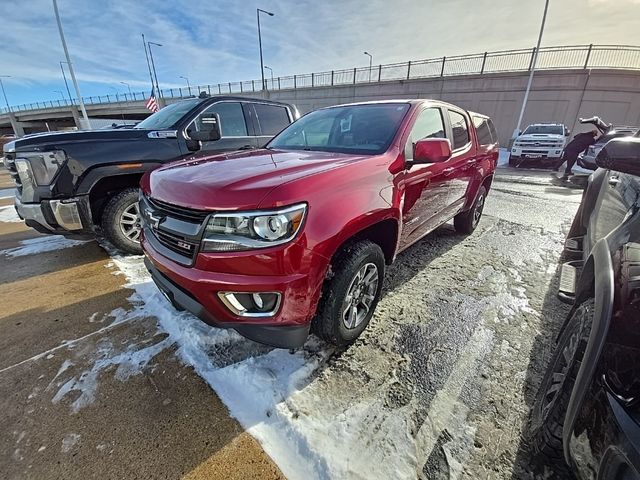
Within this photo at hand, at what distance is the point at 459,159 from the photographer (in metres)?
3.61

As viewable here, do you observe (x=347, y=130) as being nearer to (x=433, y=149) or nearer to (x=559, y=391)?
(x=433, y=149)

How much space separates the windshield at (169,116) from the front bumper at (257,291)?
10.1ft

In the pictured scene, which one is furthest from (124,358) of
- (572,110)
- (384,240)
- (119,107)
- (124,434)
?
(119,107)

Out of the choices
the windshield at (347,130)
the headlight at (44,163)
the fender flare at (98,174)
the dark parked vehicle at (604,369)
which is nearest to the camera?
the dark parked vehicle at (604,369)

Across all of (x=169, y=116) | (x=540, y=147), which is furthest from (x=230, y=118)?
(x=540, y=147)

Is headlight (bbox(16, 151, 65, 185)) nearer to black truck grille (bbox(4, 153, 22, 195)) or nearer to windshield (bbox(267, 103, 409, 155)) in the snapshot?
black truck grille (bbox(4, 153, 22, 195))

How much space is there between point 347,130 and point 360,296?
155cm

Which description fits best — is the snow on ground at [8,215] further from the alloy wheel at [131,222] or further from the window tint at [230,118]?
the window tint at [230,118]

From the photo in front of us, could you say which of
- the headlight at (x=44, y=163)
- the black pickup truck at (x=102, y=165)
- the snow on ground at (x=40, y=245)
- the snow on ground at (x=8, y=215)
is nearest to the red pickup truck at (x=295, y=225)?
the black pickup truck at (x=102, y=165)

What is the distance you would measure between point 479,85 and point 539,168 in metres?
11.5

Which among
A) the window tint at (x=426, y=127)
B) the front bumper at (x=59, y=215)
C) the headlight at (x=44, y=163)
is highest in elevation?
the window tint at (x=426, y=127)

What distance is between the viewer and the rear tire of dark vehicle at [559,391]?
135 cm

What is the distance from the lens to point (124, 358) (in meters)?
2.25

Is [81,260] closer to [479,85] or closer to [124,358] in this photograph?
[124,358]
